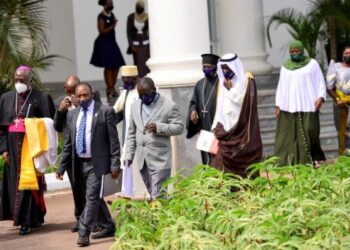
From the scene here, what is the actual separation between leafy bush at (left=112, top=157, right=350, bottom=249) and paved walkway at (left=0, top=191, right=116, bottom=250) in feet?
8.18

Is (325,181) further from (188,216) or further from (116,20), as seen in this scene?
(116,20)

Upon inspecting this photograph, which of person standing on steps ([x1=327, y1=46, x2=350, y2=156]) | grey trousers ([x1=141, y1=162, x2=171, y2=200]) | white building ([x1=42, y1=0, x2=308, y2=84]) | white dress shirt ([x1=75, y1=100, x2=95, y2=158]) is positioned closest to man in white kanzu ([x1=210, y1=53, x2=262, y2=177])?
grey trousers ([x1=141, y1=162, x2=171, y2=200])

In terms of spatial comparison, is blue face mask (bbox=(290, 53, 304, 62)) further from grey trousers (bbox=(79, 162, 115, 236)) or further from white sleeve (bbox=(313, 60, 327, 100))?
grey trousers (bbox=(79, 162, 115, 236))

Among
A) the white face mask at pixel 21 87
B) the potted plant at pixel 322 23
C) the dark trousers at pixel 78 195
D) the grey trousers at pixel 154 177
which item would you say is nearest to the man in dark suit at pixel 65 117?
the dark trousers at pixel 78 195

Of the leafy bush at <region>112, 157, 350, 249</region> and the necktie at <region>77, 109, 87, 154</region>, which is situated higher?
the necktie at <region>77, 109, 87, 154</region>

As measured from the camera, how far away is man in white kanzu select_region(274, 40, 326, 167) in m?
13.0

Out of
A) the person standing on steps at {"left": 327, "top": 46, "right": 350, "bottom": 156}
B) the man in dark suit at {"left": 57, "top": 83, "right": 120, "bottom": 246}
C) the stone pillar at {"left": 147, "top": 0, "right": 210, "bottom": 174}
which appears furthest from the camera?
the person standing on steps at {"left": 327, "top": 46, "right": 350, "bottom": 156}

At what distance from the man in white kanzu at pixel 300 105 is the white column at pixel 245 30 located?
328cm

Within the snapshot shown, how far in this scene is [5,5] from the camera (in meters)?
15.3

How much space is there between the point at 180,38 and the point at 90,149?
349cm

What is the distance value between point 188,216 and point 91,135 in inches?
135

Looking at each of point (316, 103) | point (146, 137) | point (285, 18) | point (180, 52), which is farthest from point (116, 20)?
point (146, 137)

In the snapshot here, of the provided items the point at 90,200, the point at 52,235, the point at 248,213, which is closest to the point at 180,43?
the point at 52,235

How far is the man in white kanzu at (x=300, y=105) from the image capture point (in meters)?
13.0
